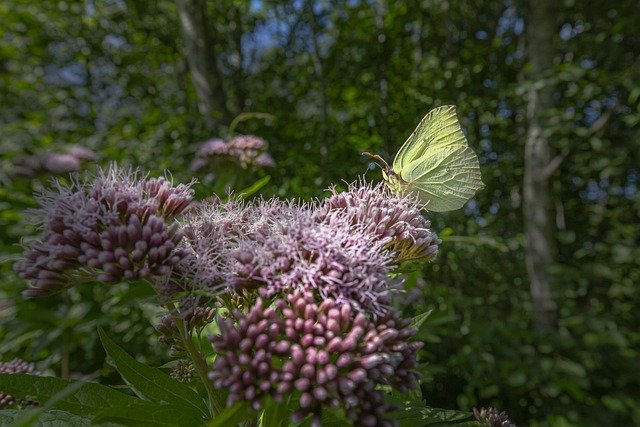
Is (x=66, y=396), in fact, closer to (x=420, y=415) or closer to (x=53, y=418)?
(x=53, y=418)

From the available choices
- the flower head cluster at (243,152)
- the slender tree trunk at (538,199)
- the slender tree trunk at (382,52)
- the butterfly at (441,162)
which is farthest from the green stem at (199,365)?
the slender tree trunk at (538,199)

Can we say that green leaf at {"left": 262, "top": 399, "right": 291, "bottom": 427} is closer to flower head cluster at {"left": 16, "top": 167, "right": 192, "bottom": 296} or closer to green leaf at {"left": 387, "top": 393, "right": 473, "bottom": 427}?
green leaf at {"left": 387, "top": 393, "right": 473, "bottom": 427}

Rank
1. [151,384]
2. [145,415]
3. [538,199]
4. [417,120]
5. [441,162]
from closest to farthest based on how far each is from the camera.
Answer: [145,415], [151,384], [441,162], [417,120], [538,199]

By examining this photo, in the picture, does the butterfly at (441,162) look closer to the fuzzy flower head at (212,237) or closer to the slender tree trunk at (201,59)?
the fuzzy flower head at (212,237)

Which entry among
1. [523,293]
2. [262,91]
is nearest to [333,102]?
[262,91]

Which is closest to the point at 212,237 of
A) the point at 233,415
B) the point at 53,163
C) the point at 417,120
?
the point at 233,415

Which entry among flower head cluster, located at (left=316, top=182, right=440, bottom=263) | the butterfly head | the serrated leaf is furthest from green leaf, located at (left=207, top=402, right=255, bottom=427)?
the butterfly head

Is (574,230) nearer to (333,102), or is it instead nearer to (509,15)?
(509,15)
